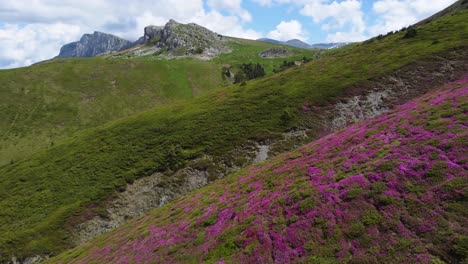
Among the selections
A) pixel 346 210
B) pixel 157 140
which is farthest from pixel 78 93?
pixel 346 210

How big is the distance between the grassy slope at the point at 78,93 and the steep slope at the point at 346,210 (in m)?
74.6

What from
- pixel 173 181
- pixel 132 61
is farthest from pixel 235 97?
pixel 132 61

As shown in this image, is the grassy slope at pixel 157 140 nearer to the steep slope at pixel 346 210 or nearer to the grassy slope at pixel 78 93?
the steep slope at pixel 346 210

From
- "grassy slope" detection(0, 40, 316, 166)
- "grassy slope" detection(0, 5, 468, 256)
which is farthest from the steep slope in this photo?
"grassy slope" detection(0, 40, 316, 166)

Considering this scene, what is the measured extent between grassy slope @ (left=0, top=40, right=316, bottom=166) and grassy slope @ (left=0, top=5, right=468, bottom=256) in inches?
1060

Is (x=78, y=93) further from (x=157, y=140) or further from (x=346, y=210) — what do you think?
(x=346, y=210)

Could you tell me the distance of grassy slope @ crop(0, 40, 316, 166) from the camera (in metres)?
101

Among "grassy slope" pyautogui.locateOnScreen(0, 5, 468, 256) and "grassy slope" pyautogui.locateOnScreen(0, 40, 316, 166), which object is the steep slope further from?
"grassy slope" pyautogui.locateOnScreen(0, 40, 316, 166)

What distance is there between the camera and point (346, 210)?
20.5 meters

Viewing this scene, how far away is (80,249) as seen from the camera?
36875 millimetres

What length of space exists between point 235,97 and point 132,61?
389 feet

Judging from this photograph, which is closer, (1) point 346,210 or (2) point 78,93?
→ (1) point 346,210

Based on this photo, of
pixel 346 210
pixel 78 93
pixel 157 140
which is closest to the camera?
pixel 346 210

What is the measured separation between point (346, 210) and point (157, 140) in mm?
52719
